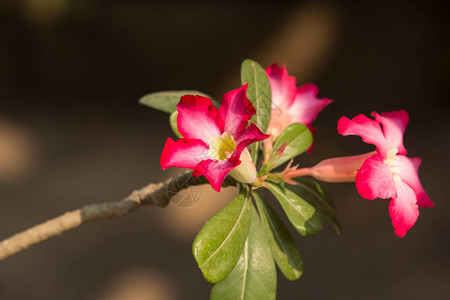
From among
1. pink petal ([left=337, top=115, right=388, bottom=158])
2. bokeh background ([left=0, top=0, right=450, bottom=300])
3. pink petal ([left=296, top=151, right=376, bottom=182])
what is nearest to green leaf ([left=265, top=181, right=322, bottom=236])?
pink petal ([left=296, top=151, right=376, bottom=182])

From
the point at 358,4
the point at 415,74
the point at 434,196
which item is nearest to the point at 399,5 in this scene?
the point at 358,4

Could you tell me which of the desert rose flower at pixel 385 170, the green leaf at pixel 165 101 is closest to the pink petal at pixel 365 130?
the desert rose flower at pixel 385 170

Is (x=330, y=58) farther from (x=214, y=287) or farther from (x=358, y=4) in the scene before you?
(x=214, y=287)

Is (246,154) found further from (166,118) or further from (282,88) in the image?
(166,118)

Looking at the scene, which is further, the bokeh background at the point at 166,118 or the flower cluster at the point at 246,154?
the bokeh background at the point at 166,118

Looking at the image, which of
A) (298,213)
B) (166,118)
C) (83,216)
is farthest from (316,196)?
(166,118)

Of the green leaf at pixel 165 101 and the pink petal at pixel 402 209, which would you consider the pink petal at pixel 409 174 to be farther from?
the green leaf at pixel 165 101
